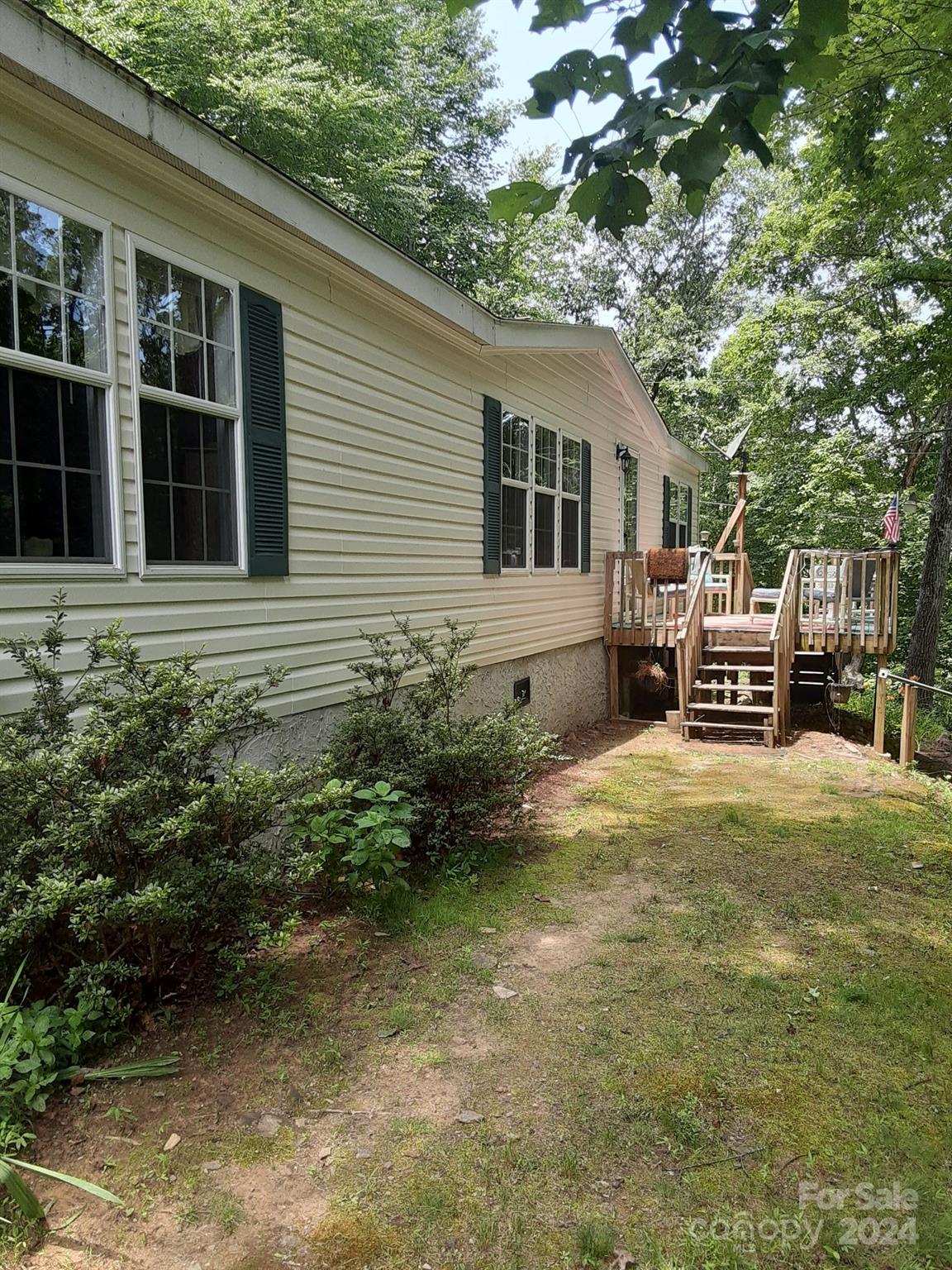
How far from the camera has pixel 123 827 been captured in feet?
8.57

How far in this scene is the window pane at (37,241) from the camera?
9.60 feet

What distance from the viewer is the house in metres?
2.99

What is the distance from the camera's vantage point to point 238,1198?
2.04 metres

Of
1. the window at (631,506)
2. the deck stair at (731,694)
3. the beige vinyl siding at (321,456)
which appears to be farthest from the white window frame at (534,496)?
the window at (631,506)

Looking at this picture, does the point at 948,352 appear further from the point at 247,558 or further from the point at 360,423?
the point at 247,558

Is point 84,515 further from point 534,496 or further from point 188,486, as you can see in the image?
point 534,496

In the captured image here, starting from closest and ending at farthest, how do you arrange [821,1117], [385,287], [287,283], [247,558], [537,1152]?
1. [537,1152]
2. [821,1117]
3. [247,558]
4. [287,283]
5. [385,287]

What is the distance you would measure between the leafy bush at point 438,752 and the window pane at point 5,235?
8.65ft

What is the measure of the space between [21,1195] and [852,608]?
9.11 m

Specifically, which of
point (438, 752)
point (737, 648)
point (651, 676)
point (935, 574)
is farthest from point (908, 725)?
point (438, 752)

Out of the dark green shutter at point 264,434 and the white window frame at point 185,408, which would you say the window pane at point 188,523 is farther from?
the dark green shutter at point 264,434

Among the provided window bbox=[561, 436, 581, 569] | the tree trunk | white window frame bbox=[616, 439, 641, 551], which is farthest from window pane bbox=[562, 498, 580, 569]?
the tree trunk

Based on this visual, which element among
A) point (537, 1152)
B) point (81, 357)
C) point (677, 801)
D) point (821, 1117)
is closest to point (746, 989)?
point (821, 1117)

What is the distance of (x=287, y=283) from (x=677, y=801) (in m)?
4.77
